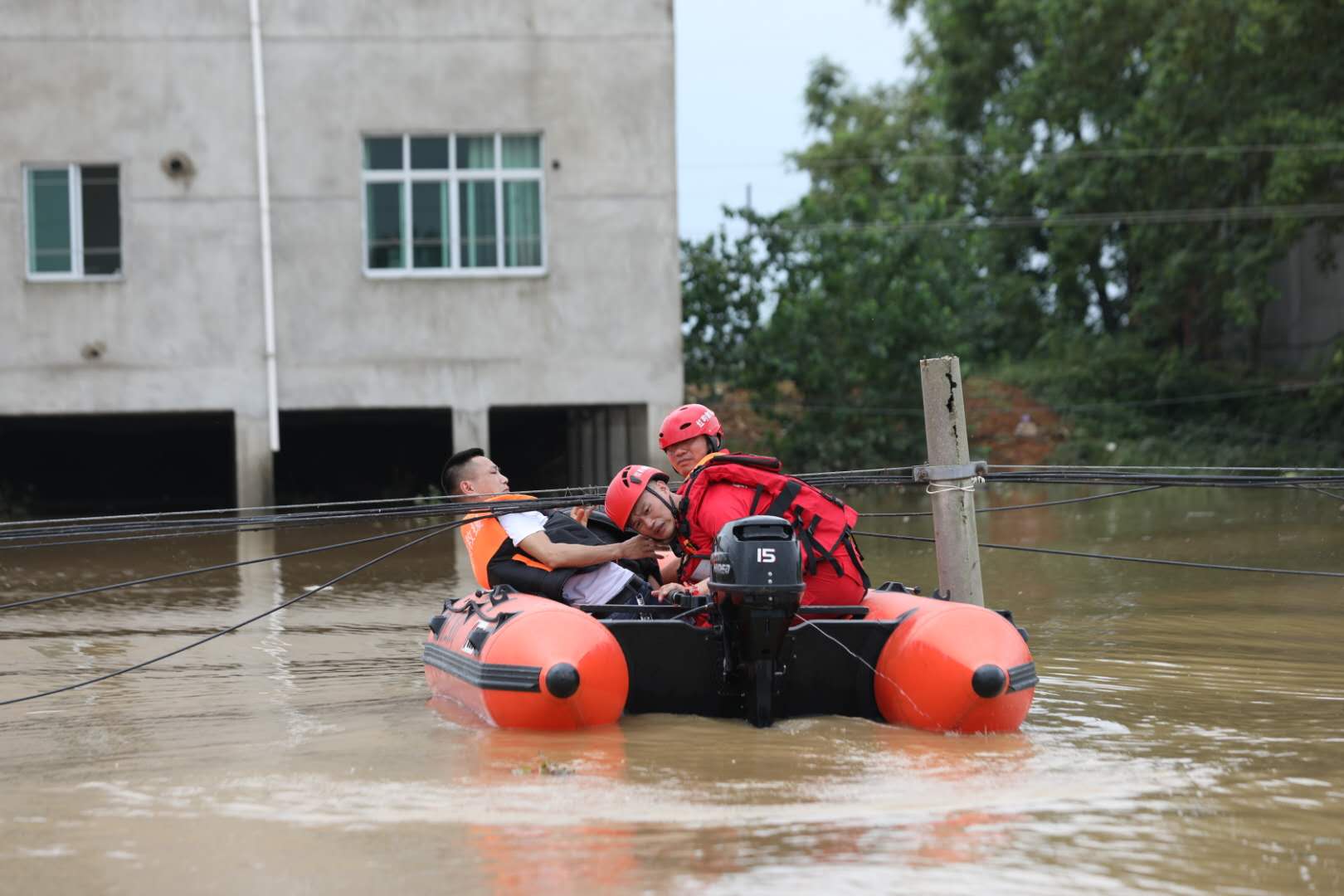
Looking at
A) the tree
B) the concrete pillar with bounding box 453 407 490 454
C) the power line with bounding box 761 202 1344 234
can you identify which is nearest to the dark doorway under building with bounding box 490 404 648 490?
the concrete pillar with bounding box 453 407 490 454

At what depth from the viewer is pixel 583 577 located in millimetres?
8500

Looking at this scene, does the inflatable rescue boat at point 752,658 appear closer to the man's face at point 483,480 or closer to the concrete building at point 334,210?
the man's face at point 483,480

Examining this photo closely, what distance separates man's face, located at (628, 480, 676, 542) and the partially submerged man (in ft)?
0.19

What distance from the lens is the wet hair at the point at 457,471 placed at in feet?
29.3

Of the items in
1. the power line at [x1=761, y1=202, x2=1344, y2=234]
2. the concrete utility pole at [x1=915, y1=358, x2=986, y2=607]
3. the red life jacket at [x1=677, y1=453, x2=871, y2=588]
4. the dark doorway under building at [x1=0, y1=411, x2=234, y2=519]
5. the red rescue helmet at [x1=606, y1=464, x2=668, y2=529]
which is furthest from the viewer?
the dark doorway under building at [x1=0, y1=411, x2=234, y2=519]

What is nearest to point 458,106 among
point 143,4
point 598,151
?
point 598,151

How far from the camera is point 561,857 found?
5594 mm

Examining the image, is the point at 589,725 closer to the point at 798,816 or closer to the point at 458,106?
the point at 798,816

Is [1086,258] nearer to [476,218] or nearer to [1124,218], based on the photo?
[1124,218]

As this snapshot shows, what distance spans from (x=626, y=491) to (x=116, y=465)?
22175 mm

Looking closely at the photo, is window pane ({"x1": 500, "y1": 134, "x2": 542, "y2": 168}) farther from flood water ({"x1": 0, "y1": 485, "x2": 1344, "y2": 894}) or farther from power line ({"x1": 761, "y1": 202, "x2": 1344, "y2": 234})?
flood water ({"x1": 0, "y1": 485, "x2": 1344, "y2": 894})

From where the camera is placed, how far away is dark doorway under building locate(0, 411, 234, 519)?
26.6 metres

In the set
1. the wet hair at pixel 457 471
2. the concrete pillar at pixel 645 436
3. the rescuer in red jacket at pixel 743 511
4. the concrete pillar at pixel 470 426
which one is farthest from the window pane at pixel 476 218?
the rescuer in red jacket at pixel 743 511

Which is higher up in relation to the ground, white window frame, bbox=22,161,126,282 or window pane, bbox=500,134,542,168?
window pane, bbox=500,134,542,168
